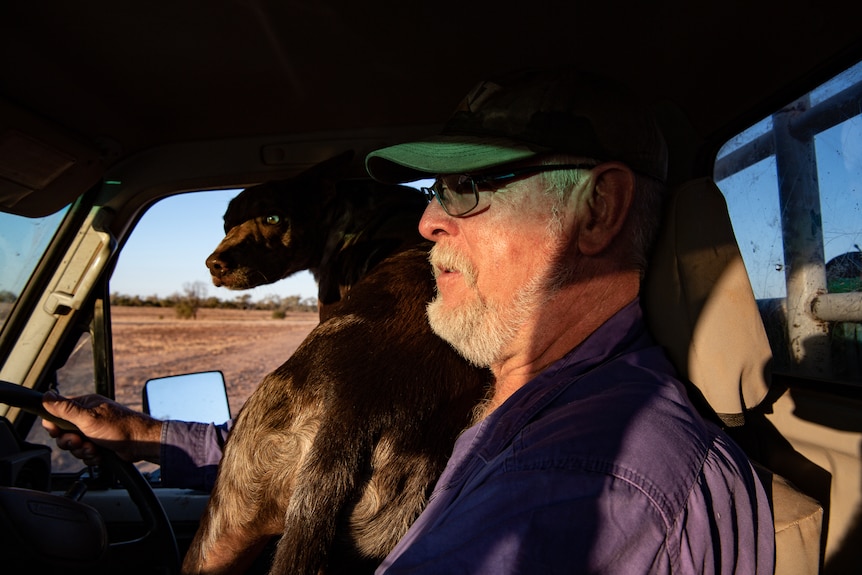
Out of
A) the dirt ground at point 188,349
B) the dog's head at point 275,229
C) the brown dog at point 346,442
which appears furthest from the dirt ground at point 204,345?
the brown dog at point 346,442

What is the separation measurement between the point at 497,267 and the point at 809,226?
1083 mm

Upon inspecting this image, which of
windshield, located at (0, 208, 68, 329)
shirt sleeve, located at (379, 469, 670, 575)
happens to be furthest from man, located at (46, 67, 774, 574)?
windshield, located at (0, 208, 68, 329)

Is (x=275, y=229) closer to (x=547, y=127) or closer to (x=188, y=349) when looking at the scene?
(x=547, y=127)

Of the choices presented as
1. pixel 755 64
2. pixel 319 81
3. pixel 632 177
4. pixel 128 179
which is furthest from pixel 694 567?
pixel 128 179

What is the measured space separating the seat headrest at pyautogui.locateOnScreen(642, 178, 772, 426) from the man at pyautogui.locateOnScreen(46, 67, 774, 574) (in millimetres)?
82

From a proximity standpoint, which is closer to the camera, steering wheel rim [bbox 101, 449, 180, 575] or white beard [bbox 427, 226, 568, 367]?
white beard [bbox 427, 226, 568, 367]

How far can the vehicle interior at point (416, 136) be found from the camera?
151 centimetres

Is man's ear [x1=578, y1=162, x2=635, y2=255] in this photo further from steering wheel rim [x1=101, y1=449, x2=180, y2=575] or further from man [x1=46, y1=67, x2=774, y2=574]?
steering wheel rim [x1=101, y1=449, x2=180, y2=575]

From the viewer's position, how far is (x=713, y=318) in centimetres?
143

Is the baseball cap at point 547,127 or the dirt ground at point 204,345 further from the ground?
the baseball cap at point 547,127

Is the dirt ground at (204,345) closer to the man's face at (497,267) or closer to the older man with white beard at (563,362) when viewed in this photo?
the man's face at (497,267)

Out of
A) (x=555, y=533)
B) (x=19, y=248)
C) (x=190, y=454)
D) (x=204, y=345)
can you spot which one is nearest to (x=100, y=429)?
(x=190, y=454)

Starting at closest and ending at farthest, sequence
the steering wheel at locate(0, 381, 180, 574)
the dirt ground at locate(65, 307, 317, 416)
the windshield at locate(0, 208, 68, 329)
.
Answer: the steering wheel at locate(0, 381, 180, 574)
the windshield at locate(0, 208, 68, 329)
the dirt ground at locate(65, 307, 317, 416)

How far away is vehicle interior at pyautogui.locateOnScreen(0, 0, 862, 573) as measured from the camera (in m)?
1.51
